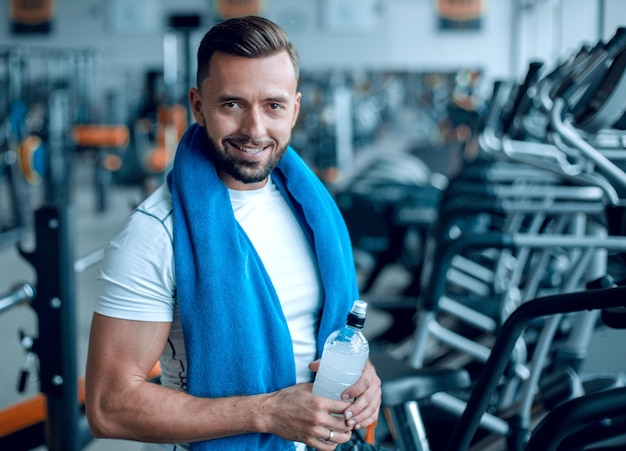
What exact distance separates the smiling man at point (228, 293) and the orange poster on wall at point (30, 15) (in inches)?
508

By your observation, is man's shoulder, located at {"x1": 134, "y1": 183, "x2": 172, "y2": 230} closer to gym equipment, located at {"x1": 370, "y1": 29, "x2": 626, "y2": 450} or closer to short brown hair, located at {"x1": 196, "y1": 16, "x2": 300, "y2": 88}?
short brown hair, located at {"x1": 196, "y1": 16, "x2": 300, "y2": 88}

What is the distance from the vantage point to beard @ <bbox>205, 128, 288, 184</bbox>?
129cm

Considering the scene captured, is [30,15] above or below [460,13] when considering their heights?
above

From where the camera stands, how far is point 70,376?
1.86m

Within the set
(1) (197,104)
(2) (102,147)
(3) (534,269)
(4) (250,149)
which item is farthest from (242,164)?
(2) (102,147)

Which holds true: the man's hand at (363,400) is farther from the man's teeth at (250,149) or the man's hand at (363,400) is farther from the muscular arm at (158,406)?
the man's teeth at (250,149)

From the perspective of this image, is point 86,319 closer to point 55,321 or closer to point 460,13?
point 55,321

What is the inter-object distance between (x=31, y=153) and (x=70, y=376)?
5076 millimetres

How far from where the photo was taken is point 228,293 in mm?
1206

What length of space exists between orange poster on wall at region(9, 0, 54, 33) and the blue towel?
12.9m

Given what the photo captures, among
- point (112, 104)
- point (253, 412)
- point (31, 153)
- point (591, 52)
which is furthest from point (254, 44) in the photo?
point (112, 104)

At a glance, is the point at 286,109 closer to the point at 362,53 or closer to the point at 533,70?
the point at 533,70

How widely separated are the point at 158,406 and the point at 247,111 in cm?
51

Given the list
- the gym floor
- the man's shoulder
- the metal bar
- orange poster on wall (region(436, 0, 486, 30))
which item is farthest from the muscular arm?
orange poster on wall (region(436, 0, 486, 30))
